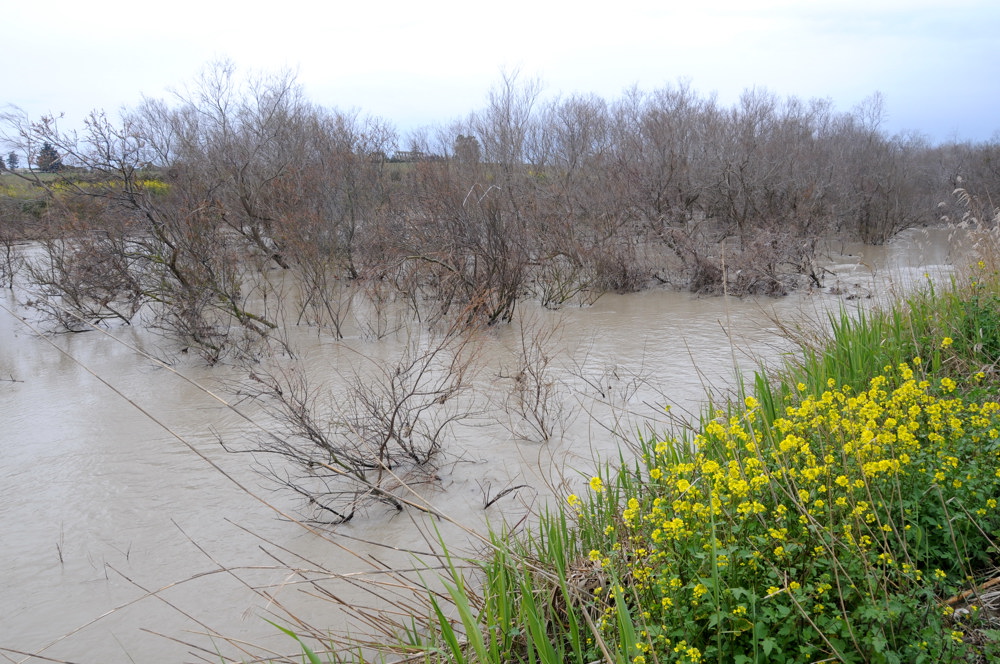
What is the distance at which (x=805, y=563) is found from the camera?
97.3 inches

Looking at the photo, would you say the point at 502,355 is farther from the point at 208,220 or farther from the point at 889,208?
the point at 889,208

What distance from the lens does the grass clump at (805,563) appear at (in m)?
2.28

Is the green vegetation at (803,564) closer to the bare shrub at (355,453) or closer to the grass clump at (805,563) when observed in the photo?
the grass clump at (805,563)

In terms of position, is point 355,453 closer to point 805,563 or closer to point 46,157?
point 805,563

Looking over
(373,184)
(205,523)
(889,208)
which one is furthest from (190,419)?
(889,208)

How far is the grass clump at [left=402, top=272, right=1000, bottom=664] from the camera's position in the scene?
7.49 feet

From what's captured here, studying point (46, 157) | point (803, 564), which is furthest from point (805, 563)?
point (46, 157)

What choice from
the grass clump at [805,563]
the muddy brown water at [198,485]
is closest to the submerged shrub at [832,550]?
the grass clump at [805,563]

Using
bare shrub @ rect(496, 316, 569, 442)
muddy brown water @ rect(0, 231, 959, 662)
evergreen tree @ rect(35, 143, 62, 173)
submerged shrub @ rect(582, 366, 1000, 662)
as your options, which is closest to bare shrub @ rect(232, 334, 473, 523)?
muddy brown water @ rect(0, 231, 959, 662)

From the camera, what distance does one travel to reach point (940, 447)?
2.92 m

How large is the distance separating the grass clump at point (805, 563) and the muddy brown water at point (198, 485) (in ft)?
2.12

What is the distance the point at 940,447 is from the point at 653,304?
11.2 metres

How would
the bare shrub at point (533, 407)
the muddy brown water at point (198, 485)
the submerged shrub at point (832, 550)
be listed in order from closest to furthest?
the submerged shrub at point (832, 550) < the muddy brown water at point (198, 485) < the bare shrub at point (533, 407)

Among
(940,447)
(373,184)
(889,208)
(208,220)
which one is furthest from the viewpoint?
(889,208)
